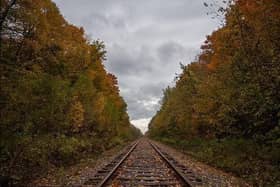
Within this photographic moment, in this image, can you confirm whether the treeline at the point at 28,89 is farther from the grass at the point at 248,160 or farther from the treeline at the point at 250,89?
the grass at the point at 248,160

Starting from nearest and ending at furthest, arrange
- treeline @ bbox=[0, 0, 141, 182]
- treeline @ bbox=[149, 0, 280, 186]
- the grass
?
treeline @ bbox=[0, 0, 141, 182], treeline @ bbox=[149, 0, 280, 186], the grass

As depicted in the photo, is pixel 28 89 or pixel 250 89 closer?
pixel 28 89

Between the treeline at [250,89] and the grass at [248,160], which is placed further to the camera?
the grass at [248,160]

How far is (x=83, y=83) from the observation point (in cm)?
1812

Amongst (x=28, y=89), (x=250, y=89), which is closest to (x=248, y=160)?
(x=250, y=89)

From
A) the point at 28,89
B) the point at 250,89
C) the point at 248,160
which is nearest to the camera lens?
the point at 28,89

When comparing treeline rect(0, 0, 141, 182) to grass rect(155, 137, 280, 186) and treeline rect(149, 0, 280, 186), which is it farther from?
grass rect(155, 137, 280, 186)

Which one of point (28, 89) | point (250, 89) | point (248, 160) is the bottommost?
point (248, 160)

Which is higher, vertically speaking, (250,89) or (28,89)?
(250,89)

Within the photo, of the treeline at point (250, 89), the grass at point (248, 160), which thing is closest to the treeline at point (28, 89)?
the treeline at point (250, 89)

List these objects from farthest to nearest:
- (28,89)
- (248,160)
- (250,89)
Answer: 1. (248,160)
2. (250,89)
3. (28,89)

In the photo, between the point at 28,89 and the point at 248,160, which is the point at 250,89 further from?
the point at 28,89

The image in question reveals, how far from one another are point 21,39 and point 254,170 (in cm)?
1033

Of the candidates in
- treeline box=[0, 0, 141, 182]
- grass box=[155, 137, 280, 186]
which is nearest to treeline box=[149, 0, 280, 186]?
grass box=[155, 137, 280, 186]
